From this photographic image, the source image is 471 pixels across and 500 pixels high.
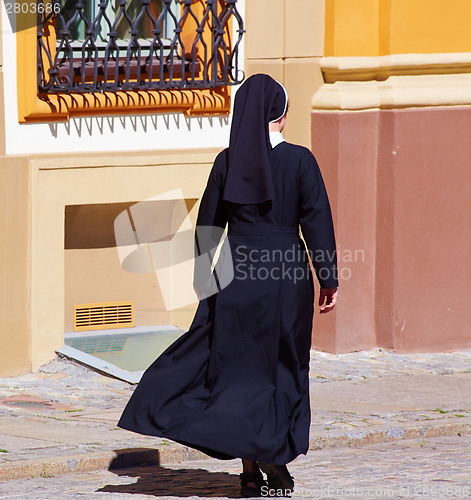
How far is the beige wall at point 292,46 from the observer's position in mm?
10453

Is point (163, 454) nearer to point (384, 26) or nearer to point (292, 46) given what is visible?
point (292, 46)

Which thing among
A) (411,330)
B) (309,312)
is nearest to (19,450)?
(309,312)

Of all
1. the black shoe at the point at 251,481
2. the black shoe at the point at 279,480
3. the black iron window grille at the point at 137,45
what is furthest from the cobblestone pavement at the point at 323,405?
the black iron window grille at the point at 137,45

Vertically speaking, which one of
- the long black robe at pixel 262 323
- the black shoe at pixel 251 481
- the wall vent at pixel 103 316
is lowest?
the black shoe at pixel 251 481

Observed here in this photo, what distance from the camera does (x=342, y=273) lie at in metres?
10.6

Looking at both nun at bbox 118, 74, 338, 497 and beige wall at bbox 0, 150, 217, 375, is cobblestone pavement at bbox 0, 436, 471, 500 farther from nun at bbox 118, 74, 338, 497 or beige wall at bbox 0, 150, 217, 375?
beige wall at bbox 0, 150, 217, 375

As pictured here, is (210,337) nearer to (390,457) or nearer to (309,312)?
(309,312)

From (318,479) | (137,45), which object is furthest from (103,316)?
(318,479)

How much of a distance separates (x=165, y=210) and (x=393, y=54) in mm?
2242

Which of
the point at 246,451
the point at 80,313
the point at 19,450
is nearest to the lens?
the point at 246,451

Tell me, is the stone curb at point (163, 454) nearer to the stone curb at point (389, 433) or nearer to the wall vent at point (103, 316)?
the stone curb at point (389, 433)

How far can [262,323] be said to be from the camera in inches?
252

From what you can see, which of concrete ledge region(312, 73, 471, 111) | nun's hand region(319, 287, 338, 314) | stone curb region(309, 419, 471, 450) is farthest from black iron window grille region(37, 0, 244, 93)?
nun's hand region(319, 287, 338, 314)

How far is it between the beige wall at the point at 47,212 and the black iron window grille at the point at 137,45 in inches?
22.4
